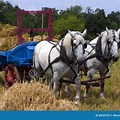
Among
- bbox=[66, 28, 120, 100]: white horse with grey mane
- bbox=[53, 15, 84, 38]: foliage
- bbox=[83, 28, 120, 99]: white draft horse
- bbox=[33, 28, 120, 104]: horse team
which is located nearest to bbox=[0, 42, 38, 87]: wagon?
bbox=[33, 28, 120, 104]: horse team

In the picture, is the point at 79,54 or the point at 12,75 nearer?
the point at 79,54

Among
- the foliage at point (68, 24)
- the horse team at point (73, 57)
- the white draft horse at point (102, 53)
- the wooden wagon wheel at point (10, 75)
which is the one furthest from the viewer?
the foliage at point (68, 24)

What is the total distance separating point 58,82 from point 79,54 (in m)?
0.92

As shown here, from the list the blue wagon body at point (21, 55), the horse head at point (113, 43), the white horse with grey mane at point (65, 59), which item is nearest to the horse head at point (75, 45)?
the white horse with grey mane at point (65, 59)

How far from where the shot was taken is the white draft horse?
7.97m

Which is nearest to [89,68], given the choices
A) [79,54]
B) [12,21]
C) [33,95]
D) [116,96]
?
[116,96]

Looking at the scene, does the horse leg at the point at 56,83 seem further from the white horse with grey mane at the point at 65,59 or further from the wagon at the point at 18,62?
the wagon at the point at 18,62

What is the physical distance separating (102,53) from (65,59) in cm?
127

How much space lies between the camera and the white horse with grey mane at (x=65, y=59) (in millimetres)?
7023

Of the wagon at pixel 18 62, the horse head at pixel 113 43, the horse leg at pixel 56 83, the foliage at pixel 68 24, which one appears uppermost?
the foliage at pixel 68 24

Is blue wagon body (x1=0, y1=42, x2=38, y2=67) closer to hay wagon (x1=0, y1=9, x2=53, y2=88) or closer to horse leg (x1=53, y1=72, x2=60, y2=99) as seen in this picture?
hay wagon (x1=0, y1=9, x2=53, y2=88)

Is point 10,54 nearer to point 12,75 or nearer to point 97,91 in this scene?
point 12,75

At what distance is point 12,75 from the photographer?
9.48m

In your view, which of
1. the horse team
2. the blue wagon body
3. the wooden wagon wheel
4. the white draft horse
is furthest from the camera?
the wooden wagon wheel
